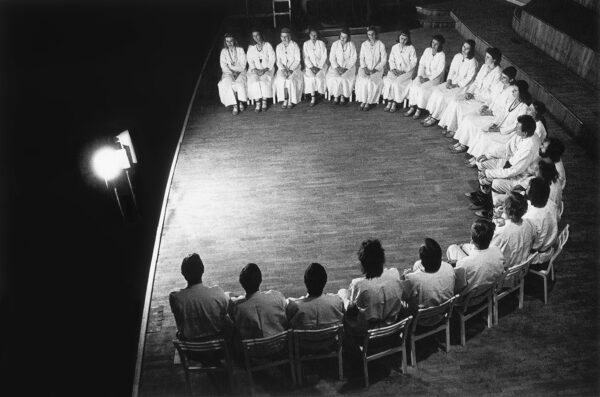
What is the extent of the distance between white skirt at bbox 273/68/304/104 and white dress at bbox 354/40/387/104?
3.27ft

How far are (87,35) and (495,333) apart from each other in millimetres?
16353

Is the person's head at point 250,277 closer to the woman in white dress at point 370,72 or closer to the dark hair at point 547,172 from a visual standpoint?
the dark hair at point 547,172

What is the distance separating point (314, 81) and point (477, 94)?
2.80 metres

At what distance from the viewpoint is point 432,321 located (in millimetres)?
4145

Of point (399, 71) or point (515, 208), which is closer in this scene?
point (515, 208)

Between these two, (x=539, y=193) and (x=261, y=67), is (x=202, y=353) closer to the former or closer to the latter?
(x=539, y=193)

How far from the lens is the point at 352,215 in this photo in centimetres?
612

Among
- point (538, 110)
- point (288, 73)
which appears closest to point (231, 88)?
point (288, 73)

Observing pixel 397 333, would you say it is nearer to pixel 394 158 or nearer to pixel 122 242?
pixel 394 158

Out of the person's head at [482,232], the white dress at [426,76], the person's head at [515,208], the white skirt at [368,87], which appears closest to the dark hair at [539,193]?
the person's head at [515,208]

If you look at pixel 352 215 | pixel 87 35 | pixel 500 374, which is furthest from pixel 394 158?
pixel 87 35

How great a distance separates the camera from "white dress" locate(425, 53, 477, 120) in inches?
288

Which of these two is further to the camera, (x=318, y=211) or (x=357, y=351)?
(x=318, y=211)

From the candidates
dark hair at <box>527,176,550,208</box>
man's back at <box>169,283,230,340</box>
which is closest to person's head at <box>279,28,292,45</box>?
dark hair at <box>527,176,550,208</box>
